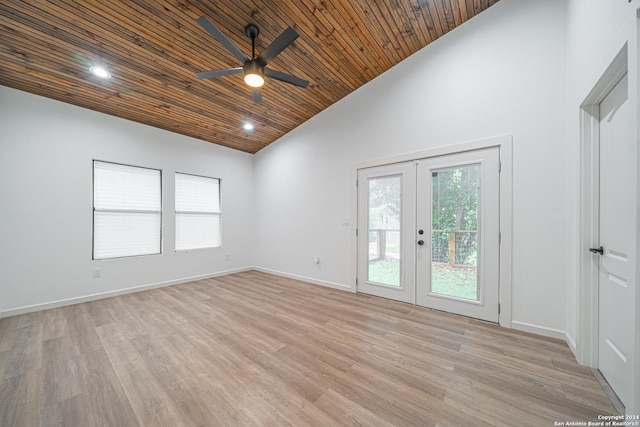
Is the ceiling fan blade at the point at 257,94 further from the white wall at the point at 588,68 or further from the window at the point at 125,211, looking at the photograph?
the white wall at the point at 588,68

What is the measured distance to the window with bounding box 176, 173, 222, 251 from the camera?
455cm

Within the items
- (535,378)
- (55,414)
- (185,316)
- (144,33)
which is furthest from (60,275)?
(535,378)

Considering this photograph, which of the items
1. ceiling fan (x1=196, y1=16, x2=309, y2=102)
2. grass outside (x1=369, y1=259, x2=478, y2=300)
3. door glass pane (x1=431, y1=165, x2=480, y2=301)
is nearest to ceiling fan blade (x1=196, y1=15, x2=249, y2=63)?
ceiling fan (x1=196, y1=16, x2=309, y2=102)

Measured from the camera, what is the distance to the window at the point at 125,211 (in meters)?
3.63

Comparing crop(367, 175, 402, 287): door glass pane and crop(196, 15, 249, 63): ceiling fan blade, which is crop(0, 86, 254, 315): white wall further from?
crop(367, 175, 402, 287): door glass pane

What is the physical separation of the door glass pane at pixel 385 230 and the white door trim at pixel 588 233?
1780mm

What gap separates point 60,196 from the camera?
3268mm

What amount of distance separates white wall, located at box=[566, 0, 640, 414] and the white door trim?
0.03 meters

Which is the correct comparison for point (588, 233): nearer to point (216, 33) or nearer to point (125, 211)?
point (216, 33)

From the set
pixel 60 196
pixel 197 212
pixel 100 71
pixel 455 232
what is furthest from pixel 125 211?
pixel 455 232

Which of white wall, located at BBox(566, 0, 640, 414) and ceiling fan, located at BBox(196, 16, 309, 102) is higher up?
ceiling fan, located at BBox(196, 16, 309, 102)

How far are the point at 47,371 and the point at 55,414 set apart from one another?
0.68 meters

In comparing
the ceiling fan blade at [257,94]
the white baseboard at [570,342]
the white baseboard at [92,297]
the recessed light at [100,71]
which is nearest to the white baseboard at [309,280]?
the white baseboard at [92,297]

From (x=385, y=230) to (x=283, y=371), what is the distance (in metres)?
2.37
